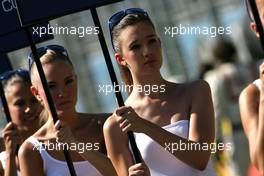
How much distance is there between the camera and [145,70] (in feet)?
18.8

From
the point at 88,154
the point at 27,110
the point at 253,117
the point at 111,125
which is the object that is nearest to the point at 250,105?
the point at 253,117

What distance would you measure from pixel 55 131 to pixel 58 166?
11.4 inches

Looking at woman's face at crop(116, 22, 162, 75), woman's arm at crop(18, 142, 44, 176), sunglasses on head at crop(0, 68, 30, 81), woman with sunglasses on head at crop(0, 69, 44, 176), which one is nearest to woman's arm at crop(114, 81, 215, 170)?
woman's face at crop(116, 22, 162, 75)

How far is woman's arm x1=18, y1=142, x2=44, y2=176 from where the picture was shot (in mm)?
6348

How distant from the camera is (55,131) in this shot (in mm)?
6121

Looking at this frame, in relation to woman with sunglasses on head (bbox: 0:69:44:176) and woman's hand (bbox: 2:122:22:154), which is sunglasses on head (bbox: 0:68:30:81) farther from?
woman's hand (bbox: 2:122:22:154)

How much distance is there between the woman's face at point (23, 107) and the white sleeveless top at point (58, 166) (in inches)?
30.2

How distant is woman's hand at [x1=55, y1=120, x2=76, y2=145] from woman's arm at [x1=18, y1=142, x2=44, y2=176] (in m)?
0.39

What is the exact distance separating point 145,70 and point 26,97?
162 centimetres

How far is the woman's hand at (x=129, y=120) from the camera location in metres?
5.53

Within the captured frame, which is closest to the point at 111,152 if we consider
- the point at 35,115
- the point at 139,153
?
the point at 139,153

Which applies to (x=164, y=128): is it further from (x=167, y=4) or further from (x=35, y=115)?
(x=167, y=4)

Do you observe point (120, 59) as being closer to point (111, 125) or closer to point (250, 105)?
point (111, 125)

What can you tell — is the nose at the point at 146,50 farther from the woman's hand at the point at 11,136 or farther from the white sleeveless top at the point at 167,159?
the woman's hand at the point at 11,136
